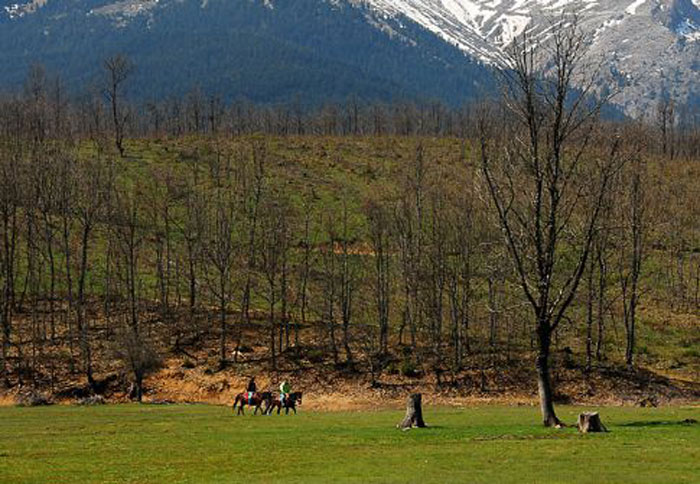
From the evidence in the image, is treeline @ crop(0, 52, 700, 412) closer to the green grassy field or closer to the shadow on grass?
the shadow on grass

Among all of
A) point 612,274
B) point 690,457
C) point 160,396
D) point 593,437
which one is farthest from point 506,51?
point 612,274

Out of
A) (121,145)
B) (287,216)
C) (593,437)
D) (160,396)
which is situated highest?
(121,145)

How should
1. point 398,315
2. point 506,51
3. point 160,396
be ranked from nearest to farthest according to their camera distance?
1. point 506,51
2. point 160,396
3. point 398,315

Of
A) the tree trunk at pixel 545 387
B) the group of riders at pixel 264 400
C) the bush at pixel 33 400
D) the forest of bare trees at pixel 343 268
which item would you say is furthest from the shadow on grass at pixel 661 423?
the bush at pixel 33 400

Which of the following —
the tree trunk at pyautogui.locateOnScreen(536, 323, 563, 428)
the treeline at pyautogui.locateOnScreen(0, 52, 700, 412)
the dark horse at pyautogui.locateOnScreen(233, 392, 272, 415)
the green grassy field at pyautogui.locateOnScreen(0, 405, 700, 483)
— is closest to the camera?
the green grassy field at pyautogui.locateOnScreen(0, 405, 700, 483)

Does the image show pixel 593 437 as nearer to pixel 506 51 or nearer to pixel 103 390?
pixel 506 51

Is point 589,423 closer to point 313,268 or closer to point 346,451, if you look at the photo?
point 346,451

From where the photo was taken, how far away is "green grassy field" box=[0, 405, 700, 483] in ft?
74.8

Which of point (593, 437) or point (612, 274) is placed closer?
point (593, 437)

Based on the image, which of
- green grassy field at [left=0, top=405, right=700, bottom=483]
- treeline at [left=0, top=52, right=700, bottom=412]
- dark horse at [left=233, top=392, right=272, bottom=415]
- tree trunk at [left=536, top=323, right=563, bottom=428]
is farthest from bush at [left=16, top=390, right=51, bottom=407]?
tree trunk at [left=536, top=323, right=563, bottom=428]

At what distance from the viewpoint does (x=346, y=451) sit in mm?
27359

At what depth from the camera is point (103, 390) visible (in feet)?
197

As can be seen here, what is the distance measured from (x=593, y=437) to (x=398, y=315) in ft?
164

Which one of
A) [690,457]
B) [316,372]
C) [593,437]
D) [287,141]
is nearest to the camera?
[690,457]
